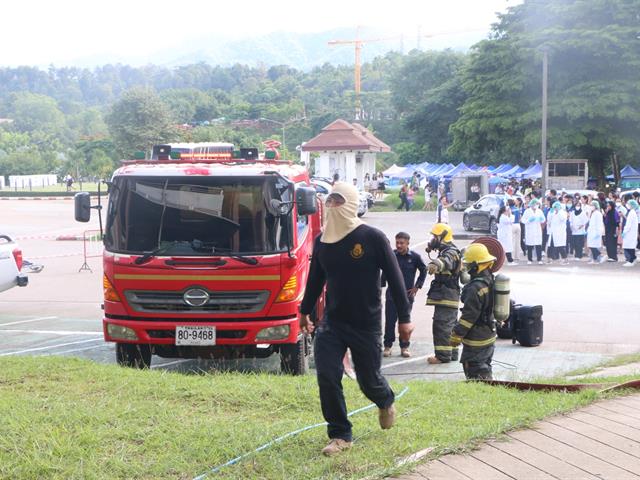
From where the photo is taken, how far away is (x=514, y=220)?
23.6 m

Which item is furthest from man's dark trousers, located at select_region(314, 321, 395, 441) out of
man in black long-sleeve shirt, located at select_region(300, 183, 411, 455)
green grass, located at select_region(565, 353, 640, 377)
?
green grass, located at select_region(565, 353, 640, 377)

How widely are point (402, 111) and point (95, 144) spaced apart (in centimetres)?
3245

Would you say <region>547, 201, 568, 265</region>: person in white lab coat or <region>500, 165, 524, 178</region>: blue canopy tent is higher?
<region>500, 165, 524, 178</region>: blue canopy tent

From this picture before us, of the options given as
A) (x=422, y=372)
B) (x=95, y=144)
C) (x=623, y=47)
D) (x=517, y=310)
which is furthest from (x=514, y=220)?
(x=95, y=144)

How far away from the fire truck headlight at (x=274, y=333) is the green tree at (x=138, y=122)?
53.3m

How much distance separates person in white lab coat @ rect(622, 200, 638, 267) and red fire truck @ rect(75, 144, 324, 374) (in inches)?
571

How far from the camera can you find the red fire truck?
885cm

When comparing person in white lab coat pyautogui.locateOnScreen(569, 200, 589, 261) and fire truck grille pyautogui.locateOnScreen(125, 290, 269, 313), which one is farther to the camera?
person in white lab coat pyautogui.locateOnScreen(569, 200, 589, 261)

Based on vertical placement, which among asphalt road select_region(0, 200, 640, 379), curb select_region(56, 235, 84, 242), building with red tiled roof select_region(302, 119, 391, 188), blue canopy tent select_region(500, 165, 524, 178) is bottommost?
asphalt road select_region(0, 200, 640, 379)

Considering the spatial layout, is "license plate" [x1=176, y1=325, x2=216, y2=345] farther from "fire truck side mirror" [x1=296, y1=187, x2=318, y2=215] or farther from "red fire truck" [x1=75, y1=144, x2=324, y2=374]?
Answer: "fire truck side mirror" [x1=296, y1=187, x2=318, y2=215]

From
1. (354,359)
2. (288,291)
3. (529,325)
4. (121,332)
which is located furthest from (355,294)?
(529,325)

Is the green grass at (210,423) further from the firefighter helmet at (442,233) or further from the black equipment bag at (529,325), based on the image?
the black equipment bag at (529,325)

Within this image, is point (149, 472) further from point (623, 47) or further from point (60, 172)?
point (60, 172)

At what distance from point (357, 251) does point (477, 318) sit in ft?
9.31
